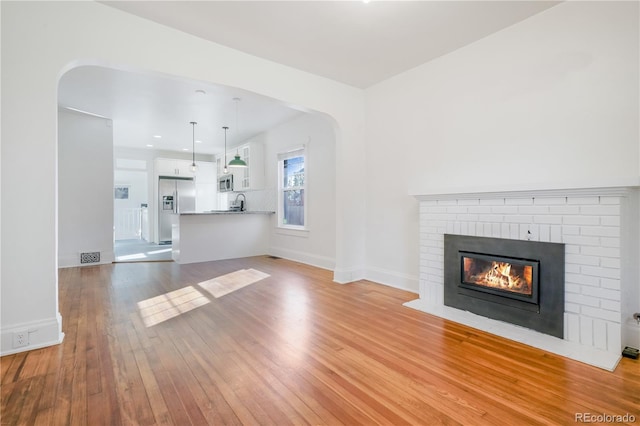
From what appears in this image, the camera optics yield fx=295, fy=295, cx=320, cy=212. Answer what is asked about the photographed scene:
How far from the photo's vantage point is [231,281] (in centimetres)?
431

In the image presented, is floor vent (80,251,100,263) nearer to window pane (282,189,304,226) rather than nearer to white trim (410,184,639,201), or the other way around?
window pane (282,189,304,226)

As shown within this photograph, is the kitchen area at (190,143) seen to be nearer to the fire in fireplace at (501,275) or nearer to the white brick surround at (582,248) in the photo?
the fire in fireplace at (501,275)

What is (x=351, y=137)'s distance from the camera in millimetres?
4320

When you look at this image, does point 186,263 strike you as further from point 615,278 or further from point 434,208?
point 615,278

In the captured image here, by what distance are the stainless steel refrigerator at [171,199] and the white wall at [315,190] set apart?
4.14 meters

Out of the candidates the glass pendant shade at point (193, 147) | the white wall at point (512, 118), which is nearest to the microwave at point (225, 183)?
the glass pendant shade at point (193, 147)

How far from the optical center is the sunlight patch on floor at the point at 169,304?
2904mm

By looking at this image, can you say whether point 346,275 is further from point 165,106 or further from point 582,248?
point 165,106

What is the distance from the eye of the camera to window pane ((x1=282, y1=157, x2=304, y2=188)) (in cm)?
594

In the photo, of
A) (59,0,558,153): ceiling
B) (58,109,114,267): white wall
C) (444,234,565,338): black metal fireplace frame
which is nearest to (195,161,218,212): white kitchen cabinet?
(58,109,114,267): white wall

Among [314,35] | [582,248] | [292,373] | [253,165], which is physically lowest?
[292,373]

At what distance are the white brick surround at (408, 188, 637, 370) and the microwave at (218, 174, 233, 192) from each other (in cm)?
640

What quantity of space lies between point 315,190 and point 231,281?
2189 millimetres

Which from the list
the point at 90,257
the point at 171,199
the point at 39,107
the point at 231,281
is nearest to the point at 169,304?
the point at 231,281
